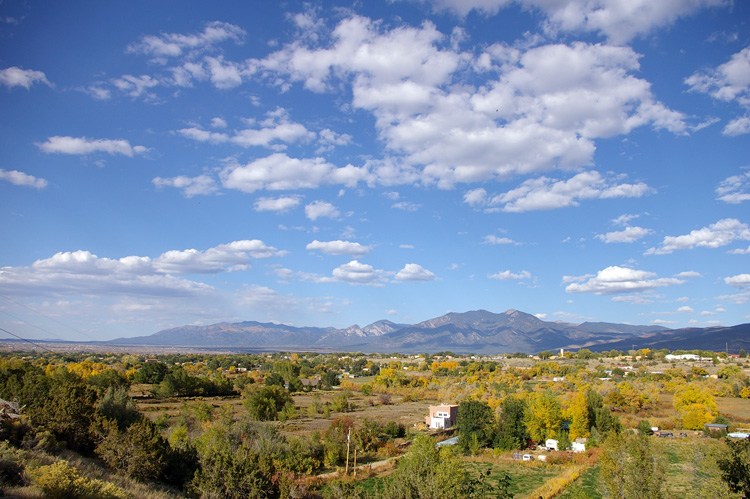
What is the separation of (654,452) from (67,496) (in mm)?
22481

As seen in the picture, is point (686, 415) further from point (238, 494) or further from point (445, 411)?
point (238, 494)

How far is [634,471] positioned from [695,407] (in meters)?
38.7

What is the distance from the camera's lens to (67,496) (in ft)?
38.2

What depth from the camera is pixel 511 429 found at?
4103 cm

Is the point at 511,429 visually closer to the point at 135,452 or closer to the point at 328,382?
the point at 135,452

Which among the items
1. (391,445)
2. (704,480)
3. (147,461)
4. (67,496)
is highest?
(67,496)

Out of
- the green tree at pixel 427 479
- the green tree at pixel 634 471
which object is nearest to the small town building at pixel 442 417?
the green tree at pixel 634 471

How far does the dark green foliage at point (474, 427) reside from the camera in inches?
1604

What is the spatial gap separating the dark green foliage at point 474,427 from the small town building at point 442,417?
7.77 meters

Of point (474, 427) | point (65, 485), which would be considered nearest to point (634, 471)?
point (65, 485)

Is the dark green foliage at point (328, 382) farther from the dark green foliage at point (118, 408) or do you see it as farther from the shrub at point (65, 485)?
the shrub at point (65, 485)

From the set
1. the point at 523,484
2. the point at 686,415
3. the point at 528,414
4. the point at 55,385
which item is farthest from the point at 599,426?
the point at 55,385

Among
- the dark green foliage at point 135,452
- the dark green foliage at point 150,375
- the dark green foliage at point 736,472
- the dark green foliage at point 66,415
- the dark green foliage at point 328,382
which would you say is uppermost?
the dark green foliage at point 66,415

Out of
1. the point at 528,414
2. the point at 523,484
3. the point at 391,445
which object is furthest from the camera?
the point at 528,414
